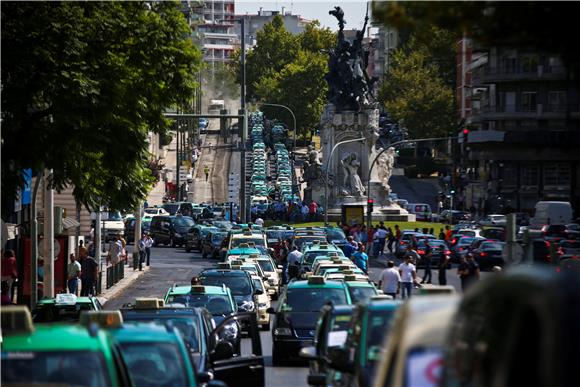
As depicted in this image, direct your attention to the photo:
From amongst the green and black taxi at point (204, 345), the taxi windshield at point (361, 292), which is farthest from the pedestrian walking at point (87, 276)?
the green and black taxi at point (204, 345)

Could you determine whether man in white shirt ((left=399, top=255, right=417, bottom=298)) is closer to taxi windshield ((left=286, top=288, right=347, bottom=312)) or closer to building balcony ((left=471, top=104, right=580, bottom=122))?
taxi windshield ((left=286, top=288, right=347, bottom=312))

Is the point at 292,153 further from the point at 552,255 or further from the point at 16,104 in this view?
the point at 16,104

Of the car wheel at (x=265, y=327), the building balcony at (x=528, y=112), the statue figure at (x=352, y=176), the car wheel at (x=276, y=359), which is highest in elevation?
the building balcony at (x=528, y=112)

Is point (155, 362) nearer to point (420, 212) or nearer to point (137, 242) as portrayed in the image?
point (137, 242)

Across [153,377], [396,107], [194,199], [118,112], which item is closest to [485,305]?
[153,377]

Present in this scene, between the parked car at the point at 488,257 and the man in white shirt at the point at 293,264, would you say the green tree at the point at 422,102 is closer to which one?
the parked car at the point at 488,257

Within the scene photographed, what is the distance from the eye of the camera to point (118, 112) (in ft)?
76.5

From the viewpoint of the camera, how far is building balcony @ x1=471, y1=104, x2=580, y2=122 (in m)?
102

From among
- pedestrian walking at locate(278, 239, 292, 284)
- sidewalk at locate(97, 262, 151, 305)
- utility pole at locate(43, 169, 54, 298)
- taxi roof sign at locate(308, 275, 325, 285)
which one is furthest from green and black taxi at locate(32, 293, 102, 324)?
pedestrian walking at locate(278, 239, 292, 284)

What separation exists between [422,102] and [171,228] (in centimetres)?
7251

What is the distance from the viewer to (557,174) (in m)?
104

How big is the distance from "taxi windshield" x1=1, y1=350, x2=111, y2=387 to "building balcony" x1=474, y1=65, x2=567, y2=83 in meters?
90.0

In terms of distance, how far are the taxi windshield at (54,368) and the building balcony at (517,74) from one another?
295 ft

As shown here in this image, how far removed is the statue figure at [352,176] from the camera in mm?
89688
